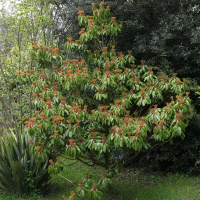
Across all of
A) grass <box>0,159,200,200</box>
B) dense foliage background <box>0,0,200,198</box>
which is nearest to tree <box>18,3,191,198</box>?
grass <box>0,159,200,200</box>

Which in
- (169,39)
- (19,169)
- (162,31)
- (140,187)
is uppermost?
(162,31)

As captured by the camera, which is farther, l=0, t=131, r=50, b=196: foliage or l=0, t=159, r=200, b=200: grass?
l=0, t=131, r=50, b=196: foliage

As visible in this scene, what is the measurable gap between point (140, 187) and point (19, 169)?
2864mm

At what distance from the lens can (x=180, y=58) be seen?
579 centimetres

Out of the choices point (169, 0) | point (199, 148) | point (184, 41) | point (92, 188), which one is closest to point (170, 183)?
point (199, 148)

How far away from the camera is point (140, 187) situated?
217 inches

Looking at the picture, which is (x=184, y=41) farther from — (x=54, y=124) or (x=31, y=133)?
(x=31, y=133)

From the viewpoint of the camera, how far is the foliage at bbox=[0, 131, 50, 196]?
5.00 meters

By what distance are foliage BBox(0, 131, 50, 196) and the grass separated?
228mm

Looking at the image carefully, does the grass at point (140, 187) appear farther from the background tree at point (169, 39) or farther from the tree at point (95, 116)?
the tree at point (95, 116)

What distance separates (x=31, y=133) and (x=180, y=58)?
13.6 feet

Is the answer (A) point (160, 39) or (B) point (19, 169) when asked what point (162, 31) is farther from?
(B) point (19, 169)

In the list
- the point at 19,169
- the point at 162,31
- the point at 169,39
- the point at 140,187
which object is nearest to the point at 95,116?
the point at 19,169

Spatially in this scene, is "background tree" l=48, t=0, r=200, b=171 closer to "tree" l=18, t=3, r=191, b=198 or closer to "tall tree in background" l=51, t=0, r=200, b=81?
Answer: "tall tree in background" l=51, t=0, r=200, b=81
